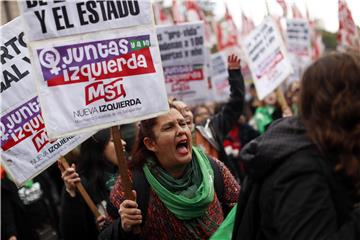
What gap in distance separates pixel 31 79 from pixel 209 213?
1422 mm

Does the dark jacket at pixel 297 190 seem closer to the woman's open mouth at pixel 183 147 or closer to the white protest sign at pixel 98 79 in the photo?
the white protest sign at pixel 98 79

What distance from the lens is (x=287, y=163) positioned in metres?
1.90

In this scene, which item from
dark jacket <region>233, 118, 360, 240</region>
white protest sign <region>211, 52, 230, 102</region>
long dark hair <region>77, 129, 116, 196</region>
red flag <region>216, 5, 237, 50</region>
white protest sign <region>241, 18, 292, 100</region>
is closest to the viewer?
dark jacket <region>233, 118, 360, 240</region>

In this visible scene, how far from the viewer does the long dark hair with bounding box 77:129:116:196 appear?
439cm

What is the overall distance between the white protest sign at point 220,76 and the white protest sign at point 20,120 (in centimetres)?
705

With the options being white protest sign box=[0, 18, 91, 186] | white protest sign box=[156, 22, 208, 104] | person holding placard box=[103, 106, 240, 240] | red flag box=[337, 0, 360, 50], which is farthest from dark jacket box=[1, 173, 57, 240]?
red flag box=[337, 0, 360, 50]

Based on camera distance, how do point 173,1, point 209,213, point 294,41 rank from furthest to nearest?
1. point 173,1
2. point 294,41
3. point 209,213

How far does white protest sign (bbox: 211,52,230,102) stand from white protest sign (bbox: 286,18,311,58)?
128 cm

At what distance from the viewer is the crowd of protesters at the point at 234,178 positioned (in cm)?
186

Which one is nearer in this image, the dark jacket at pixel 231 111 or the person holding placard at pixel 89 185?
the person holding placard at pixel 89 185

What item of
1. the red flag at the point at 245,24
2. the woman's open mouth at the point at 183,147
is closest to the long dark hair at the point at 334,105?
the woman's open mouth at the point at 183,147

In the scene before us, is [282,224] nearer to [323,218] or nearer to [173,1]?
[323,218]

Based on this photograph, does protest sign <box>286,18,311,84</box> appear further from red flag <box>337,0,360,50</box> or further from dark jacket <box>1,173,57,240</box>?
dark jacket <box>1,173,57,240</box>

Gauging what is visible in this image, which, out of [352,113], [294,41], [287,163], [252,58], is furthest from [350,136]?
[294,41]
